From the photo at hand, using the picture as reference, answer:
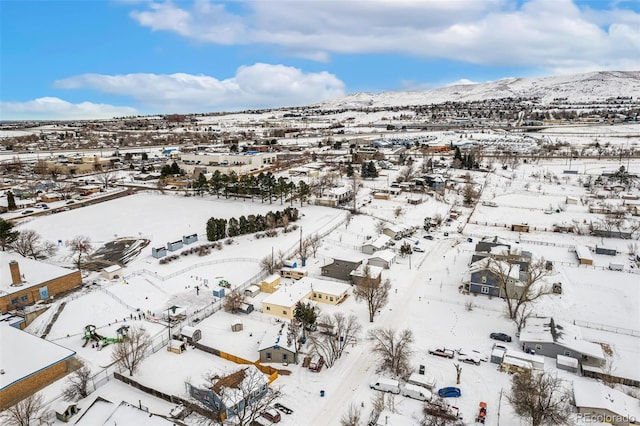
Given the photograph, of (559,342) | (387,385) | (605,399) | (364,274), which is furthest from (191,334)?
(605,399)

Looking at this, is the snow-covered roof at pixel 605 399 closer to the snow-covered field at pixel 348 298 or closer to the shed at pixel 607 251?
the snow-covered field at pixel 348 298

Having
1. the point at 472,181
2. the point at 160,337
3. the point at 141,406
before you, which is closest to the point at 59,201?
the point at 160,337

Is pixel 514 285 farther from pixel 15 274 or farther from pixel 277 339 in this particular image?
pixel 15 274

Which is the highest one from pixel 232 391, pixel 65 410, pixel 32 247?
pixel 32 247

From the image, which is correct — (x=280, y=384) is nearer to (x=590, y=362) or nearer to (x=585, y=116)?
(x=590, y=362)

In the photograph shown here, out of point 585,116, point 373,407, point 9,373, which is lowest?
point 373,407

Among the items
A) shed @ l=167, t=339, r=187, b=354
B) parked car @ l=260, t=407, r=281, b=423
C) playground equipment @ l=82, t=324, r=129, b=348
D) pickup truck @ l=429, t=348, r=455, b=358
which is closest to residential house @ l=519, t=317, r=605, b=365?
pickup truck @ l=429, t=348, r=455, b=358
